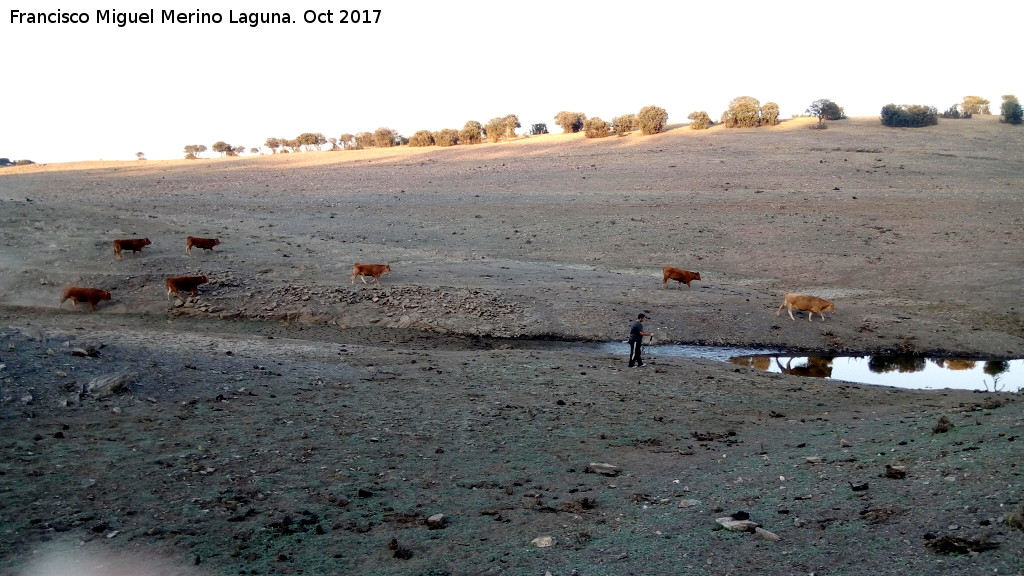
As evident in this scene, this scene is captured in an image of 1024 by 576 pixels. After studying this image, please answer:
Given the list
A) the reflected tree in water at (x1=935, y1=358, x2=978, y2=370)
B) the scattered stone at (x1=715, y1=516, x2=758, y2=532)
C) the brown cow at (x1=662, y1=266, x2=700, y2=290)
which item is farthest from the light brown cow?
the scattered stone at (x1=715, y1=516, x2=758, y2=532)

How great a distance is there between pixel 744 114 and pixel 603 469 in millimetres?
59110

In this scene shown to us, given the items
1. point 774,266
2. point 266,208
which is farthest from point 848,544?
point 266,208

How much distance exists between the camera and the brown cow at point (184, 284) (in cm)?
2059

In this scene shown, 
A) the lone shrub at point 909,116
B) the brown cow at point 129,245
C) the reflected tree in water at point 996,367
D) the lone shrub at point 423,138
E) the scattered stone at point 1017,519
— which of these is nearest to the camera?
the scattered stone at point 1017,519

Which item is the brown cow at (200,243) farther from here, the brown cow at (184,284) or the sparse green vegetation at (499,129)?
the sparse green vegetation at (499,129)

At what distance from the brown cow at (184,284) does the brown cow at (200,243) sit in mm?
5027

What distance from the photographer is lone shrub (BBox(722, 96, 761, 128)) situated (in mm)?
62031

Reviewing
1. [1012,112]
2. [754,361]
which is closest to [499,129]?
[1012,112]

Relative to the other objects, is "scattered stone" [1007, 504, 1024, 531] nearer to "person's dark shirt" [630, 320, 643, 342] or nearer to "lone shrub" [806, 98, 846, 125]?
"person's dark shirt" [630, 320, 643, 342]

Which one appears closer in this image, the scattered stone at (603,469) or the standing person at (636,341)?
the scattered stone at (603,469)

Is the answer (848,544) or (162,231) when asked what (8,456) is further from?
(162,231)

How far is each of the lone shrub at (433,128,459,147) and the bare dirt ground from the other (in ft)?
119

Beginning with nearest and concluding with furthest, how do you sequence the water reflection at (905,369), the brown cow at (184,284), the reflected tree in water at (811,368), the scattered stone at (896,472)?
the scattered stone at (896,472), the water reflection at (905,369), the reflected tree in water at (811,368), the brown cow at (184,284)

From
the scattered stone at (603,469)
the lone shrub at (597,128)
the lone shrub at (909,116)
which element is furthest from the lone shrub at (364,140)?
the scattered stone at (603,469)
